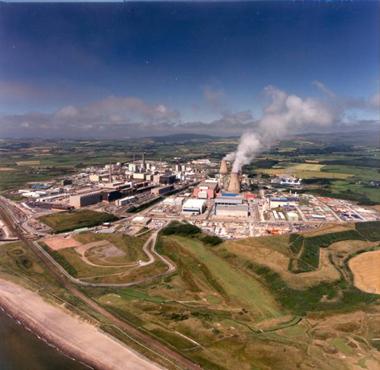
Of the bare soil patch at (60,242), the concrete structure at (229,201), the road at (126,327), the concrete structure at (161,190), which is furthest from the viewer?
the concrete structure at (161,190)

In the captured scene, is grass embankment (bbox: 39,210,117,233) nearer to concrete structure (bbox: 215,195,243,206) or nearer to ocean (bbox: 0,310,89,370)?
concrete structure (bbox: 215,195,243,206)

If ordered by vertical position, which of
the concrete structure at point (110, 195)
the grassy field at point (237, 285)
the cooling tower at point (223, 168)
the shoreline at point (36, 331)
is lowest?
the shoreline at point (36, 331)

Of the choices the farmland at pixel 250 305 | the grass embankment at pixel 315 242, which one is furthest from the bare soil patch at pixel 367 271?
the grass embankment at pixel 315 242

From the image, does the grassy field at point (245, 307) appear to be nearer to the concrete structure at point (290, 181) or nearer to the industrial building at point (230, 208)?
the industrial building at point (230, 208)

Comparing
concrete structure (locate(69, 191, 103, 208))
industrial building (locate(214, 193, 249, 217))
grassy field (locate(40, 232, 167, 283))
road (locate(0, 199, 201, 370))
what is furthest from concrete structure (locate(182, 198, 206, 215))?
road (locate(0, 199, 201, 370))

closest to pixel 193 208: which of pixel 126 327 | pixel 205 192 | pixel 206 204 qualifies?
pixel 206 204

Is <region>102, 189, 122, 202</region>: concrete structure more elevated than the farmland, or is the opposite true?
<region>102, 189, 122, 202</region>: concrete structure
